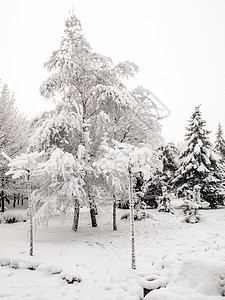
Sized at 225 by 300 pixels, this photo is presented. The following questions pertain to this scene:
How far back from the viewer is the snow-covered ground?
5.07 meters

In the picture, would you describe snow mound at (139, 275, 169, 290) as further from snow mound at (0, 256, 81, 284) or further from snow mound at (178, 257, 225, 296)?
snow mound at (0, 256, 81, 284)

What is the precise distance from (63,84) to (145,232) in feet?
30.6

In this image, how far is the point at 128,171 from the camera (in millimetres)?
7887

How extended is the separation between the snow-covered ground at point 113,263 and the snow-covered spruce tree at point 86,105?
2429 millimetres

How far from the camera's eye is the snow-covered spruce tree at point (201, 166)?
20000 millimetres

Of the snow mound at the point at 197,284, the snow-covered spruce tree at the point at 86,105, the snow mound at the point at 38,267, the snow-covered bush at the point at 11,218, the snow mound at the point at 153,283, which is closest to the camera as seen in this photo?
the snow mound at the point at 197,284

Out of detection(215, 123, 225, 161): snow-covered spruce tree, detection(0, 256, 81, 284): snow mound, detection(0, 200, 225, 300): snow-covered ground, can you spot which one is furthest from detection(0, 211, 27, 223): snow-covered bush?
detection(215, 123, 225, 161): snow-covered spruce tree

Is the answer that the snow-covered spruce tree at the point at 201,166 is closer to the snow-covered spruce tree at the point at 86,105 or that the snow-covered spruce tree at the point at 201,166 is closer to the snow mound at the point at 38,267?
the snow-covered spruce tree at the point at 86,105

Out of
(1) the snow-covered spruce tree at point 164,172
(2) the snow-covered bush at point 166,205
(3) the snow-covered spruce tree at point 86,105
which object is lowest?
(2) the snow-covered bush at point 166,205

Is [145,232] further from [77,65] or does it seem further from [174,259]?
[77,65]

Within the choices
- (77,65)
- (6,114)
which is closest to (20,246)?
(77,65)

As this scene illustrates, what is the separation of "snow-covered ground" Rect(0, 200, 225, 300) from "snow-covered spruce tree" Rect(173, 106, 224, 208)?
7301 mm

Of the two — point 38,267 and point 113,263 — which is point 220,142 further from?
point 38,267

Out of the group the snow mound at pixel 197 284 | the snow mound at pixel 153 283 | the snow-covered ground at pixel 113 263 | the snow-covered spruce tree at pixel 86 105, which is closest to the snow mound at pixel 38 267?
the snow-covered ground at pixel 113 263
